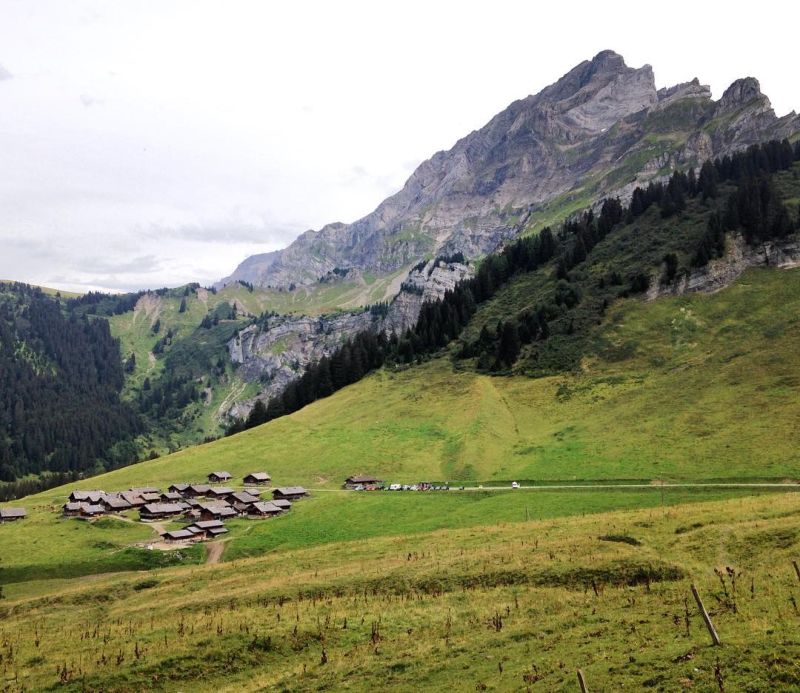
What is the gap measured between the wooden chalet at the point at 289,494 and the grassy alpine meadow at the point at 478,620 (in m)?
47.6

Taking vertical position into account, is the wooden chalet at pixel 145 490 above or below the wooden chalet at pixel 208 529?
above

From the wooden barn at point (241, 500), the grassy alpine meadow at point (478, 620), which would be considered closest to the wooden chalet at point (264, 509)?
the wooden barn at point (241, 500)

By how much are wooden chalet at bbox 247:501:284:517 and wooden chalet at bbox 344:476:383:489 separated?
16.0 meters

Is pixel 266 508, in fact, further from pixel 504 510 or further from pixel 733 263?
pixel 733 263

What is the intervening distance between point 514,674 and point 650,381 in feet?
351

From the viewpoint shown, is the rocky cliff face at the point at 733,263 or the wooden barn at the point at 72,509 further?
the rocky cliff face at the point at 733,263

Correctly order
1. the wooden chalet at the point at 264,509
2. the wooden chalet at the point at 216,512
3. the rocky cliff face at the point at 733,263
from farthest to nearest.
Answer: the rocky cliff face at the point at 733,263 → the wooden chalet at the point at 216,512 → the wooden chalet at the point at 264,509

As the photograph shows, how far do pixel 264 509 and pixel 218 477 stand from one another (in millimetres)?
29272

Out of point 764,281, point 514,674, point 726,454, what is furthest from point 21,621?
point 764,281

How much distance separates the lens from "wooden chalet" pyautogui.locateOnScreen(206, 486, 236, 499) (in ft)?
331

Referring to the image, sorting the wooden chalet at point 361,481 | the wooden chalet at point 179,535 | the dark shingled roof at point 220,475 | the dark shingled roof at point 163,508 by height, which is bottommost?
the wooden chalet at point 361,481

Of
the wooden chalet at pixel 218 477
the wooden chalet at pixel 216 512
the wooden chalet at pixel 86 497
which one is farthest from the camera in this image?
the wooden chalet at pixel 218 477

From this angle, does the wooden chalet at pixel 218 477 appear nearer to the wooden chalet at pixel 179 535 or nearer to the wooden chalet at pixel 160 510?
the wooden chalet at pixel 160 510

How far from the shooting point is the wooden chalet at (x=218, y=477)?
Result: 115 metres
